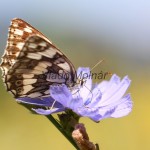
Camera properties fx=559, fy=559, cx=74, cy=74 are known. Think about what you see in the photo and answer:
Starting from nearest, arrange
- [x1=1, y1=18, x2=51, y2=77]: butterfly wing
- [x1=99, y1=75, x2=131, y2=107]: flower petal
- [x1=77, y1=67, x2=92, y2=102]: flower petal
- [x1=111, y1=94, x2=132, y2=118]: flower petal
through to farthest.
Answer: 1. [x1=111, y1=94, x2=132, y2=118]: flower petal
2. [x1=99, y1=75, x2=131, y2=107]: flower petal
3. [x1=1, y1=18, x2=51, y2=77]: butterfly wing
4. [x1=77, y1=67, x2=92, y2=102]: flower petal

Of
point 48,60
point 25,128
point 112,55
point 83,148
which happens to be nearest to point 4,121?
point 25,128

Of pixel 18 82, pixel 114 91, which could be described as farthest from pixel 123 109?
pixel 18 82

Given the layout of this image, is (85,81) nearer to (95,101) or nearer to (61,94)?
(95,101)

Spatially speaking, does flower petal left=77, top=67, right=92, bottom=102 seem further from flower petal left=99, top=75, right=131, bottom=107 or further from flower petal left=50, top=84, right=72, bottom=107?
flower petal left=50, top=84, right=72, bottom=107

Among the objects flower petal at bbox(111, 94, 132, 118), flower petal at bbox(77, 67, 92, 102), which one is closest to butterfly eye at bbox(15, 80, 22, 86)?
flower petal at bbox(77, 67, 92, 102)

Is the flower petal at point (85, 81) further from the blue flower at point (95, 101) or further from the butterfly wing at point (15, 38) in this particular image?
the butterfly wing at point (15, 38)

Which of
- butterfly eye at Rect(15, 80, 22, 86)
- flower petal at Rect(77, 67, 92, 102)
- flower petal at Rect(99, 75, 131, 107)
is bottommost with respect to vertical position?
flower petal at Rect(77, 67, 92, 102)

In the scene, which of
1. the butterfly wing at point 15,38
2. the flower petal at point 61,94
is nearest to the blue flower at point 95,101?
the flower petal at point 61,94
